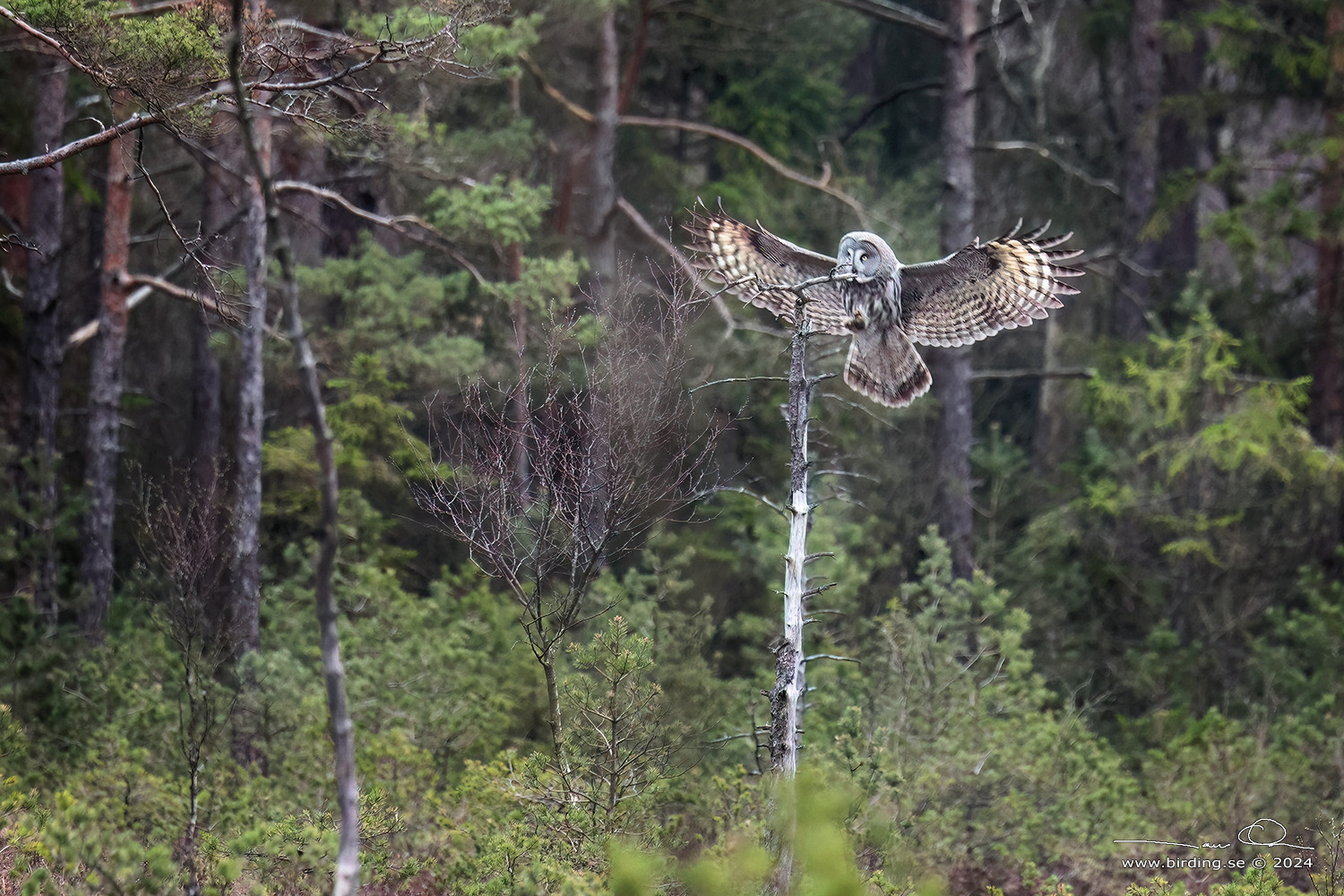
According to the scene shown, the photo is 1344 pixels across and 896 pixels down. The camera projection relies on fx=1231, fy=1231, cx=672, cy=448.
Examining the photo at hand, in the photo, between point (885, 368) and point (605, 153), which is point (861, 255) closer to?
point (885, 368)

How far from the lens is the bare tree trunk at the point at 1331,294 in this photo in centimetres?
1278

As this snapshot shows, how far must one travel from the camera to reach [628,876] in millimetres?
4012

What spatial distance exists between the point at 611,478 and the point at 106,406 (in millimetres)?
7348

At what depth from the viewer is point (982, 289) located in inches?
277

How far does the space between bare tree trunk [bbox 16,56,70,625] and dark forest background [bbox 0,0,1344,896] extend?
0.07 m

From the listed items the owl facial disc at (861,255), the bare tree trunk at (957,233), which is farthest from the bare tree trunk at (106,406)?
the bare tree trunk at (957,233)

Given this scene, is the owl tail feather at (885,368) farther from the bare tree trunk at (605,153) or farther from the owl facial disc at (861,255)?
the bare tree trunk at (605,153)

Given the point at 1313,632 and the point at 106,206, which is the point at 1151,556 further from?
the point at 106,206

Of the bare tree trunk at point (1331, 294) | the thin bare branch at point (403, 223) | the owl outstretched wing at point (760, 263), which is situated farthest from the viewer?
the bare tree trunk at point (1331, 294)

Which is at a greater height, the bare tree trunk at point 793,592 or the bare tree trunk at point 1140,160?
the bare tree trunk at point 1140,160

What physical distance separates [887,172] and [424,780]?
13146mm

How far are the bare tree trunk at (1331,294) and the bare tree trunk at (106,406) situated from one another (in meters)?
11.9

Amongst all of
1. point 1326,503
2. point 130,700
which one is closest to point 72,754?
point 130,700

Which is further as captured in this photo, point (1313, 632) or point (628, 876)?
point (1313, 632)
